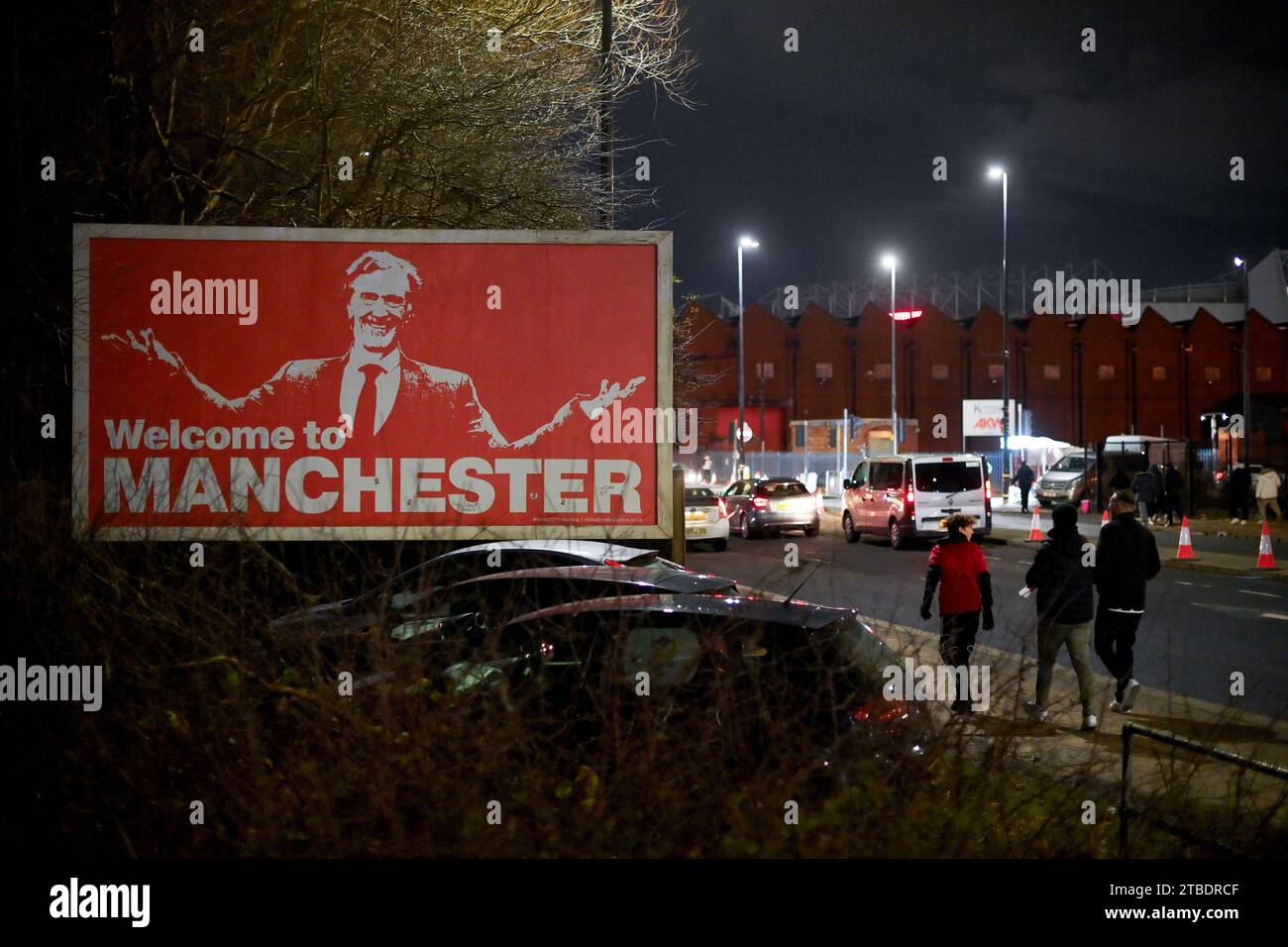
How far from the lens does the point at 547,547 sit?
8.48 metres

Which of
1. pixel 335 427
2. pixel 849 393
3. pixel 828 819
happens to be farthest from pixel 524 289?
pixel 849 393

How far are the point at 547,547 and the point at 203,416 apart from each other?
2907 millimetres

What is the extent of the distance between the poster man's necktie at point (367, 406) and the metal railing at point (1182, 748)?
5.92 meters

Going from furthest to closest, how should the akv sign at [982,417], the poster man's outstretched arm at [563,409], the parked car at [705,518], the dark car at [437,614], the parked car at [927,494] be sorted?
the akv sign at [982,417] → the parked car at [705,518] → the parked car at [927,494] → the poster man's outstretched arm at [563,409] → the dark car at [437,614]

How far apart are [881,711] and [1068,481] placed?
36422mm

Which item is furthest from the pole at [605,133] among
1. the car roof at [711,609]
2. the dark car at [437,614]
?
the car roof at [711,609]

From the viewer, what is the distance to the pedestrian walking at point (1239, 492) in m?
30.4

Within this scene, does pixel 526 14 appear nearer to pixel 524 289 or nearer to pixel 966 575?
pixel 524 289

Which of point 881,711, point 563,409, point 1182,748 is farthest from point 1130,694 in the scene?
point 563,409

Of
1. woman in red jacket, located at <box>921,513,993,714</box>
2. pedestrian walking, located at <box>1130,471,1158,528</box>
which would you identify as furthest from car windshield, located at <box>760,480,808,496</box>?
woman in red jacket, located at <box>921,513,993,714</box>

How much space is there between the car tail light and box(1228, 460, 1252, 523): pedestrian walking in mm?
28789

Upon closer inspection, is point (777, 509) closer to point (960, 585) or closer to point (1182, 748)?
point (960, 585)

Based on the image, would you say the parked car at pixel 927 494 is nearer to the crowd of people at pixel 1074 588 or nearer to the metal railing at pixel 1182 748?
the crowd of people at pixel 1074 588
